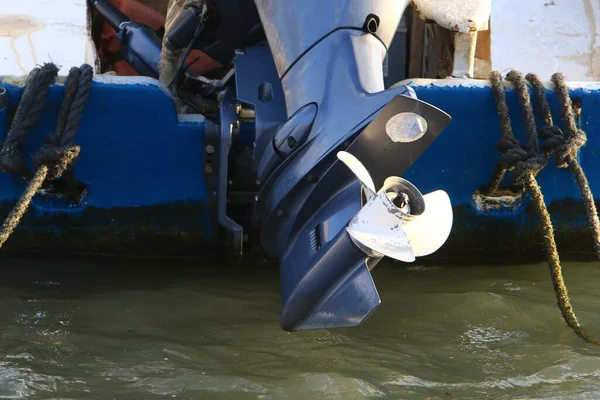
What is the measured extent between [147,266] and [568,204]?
4.96 feet

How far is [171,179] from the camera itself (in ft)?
9.86

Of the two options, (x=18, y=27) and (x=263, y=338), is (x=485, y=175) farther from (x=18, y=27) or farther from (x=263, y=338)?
(x=18, y=27)

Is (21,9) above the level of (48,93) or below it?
below

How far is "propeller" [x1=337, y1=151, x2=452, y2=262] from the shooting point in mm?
1880

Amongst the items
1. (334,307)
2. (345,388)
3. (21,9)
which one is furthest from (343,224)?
(21,9)

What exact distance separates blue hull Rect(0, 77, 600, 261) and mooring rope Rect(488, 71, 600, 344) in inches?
2.3

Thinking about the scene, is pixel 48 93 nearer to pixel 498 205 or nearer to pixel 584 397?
pixel 498 205

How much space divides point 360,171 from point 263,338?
776 millimetres

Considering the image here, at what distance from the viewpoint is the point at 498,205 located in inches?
125

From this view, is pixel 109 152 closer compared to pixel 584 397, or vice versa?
pixel 584 397

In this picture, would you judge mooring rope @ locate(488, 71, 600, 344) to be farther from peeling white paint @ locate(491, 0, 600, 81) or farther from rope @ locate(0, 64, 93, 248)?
peeling white paint @ locate(491, 0, 600, 81)

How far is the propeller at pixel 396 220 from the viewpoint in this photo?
1880 millimetres

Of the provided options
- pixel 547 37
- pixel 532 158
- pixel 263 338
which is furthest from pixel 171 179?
pixel 547 37

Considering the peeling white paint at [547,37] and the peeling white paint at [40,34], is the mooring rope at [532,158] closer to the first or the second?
the peeling white paint at [547,37]
